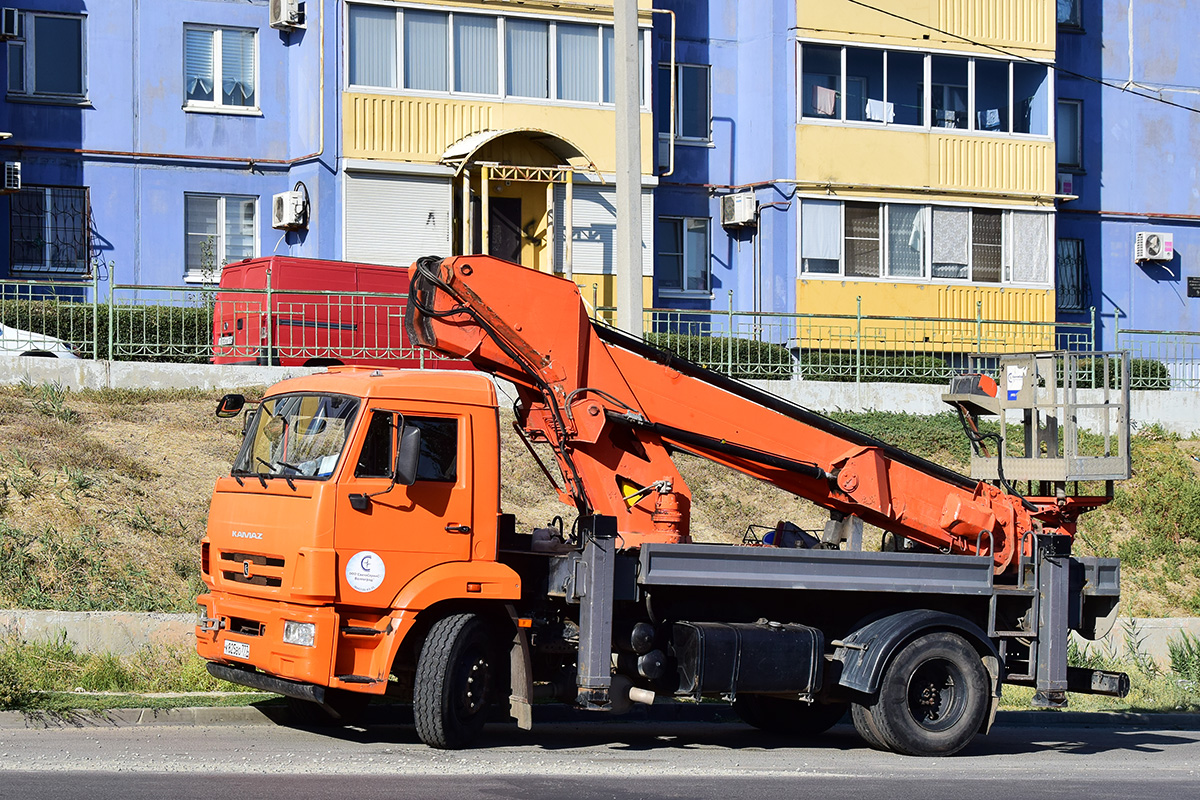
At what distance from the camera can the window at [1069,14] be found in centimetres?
3201

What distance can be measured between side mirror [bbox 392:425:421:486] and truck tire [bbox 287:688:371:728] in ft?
6.09

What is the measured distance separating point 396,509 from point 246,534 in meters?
1.10

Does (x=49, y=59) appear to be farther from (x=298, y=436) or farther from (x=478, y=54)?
(x=298, y=436)

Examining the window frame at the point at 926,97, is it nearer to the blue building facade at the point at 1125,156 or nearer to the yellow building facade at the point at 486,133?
the blue building facade at the point at 1125,156

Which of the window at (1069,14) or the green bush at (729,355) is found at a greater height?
the window at (1069,14)

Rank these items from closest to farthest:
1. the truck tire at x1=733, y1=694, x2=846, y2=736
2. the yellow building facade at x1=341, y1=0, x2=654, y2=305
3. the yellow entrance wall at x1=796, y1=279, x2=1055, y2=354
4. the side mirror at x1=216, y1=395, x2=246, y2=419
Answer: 1. the side mirror at x1=216, y1=395, x2=246, y2=419
2. the truck tire at x1=733, y1=694, x2=846, y2=736
3. the yellow building facade at x1=341, y1=0, x2=654, y2=305
4. the yellow entrance wall at x1=796, y1=279, x2=1055, y2=354

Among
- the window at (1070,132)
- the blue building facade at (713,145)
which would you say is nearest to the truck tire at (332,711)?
the blue building facade at (713,145)

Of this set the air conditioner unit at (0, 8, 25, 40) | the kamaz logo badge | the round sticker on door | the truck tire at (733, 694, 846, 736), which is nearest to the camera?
the round sticker on door

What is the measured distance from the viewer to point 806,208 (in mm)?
28078

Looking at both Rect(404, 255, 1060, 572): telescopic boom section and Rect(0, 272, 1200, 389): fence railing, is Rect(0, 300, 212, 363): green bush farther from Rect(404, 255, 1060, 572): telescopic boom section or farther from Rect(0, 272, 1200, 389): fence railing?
Rect(404, 255, 1060, 572): telescopic boom section

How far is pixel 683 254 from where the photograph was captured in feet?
96.6

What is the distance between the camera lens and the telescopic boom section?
1062 cm

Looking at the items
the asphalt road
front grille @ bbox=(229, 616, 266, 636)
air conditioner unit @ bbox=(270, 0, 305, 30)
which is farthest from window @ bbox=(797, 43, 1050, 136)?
front grille @ bbox=(229, 616, 266, 636)

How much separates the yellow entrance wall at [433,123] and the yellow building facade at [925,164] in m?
4.35
